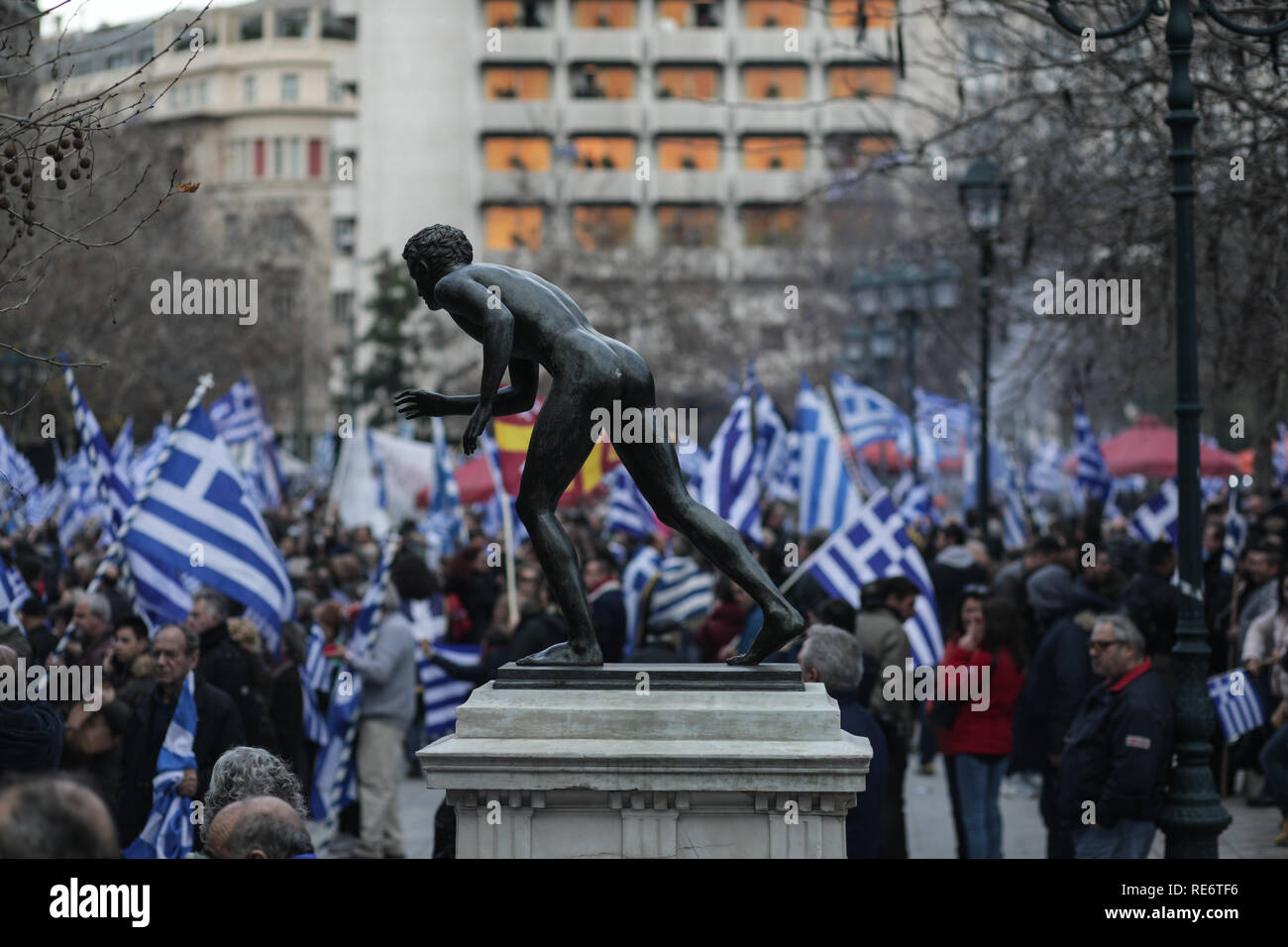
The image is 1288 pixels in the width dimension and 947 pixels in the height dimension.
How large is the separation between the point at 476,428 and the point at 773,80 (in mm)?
75286

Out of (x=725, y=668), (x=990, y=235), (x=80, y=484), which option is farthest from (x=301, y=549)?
(x=725, y=668)

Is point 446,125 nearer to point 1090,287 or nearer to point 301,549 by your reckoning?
point 301,549

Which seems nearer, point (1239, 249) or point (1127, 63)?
point (1127, 63)

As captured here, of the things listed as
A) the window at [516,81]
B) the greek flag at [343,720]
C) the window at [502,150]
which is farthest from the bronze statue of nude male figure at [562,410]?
the window at [516,81]

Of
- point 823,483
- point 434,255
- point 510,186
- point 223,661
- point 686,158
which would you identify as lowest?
point 223,661

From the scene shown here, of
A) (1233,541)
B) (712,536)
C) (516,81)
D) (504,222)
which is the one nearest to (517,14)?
(516,81)

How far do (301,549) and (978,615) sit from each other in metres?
10.9

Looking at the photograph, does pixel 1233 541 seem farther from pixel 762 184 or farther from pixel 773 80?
pixel 773 80

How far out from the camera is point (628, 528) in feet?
68.1

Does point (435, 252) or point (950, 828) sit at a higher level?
point (435, 252)

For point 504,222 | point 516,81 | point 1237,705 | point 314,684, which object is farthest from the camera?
point 516,81

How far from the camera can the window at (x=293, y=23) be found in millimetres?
98688

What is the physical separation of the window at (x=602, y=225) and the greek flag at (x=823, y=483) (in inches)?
1702

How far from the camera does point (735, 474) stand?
17.2 m
